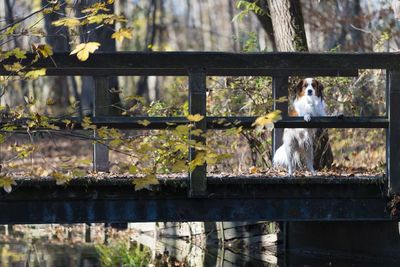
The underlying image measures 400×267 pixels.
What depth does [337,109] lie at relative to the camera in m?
12.5

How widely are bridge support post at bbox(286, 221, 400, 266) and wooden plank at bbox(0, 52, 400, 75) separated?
6.07 ft

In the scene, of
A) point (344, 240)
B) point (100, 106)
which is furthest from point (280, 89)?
point (100, 106)

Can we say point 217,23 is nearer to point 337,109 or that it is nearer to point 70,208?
point 337,109

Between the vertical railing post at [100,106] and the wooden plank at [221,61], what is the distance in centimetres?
96

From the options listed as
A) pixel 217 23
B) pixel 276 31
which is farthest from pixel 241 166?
pixel 217 23

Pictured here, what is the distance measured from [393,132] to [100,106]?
294 centimetres

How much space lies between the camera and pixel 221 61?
7984mm

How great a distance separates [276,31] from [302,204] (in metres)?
4.03

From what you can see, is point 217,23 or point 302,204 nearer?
point 302,204

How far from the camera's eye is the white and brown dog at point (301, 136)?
9.70m

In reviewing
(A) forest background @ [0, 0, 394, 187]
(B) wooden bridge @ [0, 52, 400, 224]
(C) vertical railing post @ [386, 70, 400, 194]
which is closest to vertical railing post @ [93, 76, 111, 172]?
(A) forest background @ [0, 0, 394, 187]

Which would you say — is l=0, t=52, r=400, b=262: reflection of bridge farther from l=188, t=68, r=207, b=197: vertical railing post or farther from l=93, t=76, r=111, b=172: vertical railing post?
l=93, t=76, r=111, b=172: vertical railing post

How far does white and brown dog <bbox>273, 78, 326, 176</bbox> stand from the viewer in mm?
9695

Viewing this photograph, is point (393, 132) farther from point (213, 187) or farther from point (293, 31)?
point (293, 31)
